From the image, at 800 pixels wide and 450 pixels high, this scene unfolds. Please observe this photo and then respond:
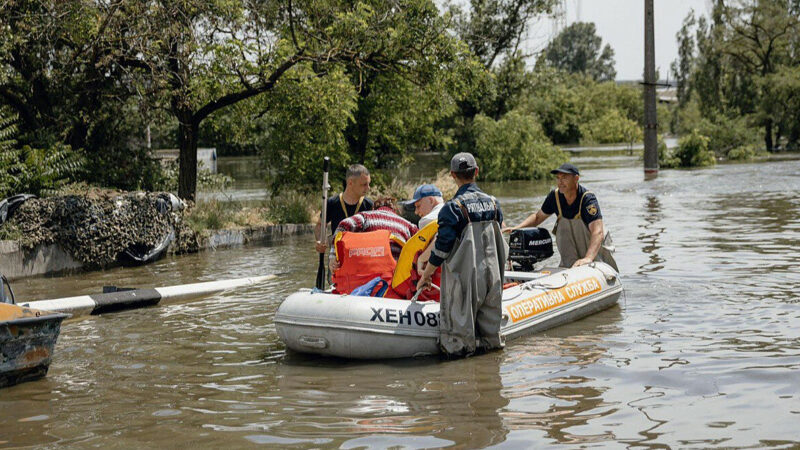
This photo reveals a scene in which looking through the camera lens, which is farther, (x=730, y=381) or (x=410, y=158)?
(x=410, y=158)

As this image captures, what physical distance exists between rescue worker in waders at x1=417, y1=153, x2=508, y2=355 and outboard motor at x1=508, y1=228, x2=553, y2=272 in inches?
112

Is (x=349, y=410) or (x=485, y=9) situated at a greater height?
(x=485, y=9)

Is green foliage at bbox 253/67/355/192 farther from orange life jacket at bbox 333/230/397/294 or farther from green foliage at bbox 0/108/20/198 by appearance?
orange life jacket at bbox 333/230/397/294

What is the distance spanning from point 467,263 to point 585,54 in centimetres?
18465

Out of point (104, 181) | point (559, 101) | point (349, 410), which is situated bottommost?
point (349, 410)

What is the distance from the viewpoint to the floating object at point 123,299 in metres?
10.6

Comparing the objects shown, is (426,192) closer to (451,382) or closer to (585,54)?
(451,382)

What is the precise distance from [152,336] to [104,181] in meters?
A: 9.39

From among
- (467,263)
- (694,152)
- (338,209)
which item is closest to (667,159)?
(694,152)

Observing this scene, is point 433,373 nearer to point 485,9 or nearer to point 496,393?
point 496,393

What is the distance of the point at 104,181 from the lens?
18.2m

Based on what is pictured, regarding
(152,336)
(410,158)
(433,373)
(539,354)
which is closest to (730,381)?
(539,354)

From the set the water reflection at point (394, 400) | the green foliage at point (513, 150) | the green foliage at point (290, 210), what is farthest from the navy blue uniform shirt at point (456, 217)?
the green foliage at point (513, 150)

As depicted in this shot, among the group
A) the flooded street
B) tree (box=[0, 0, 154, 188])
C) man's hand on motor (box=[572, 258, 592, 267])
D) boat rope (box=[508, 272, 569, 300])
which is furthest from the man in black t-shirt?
tree (box=[0, 0, 154, 188])
